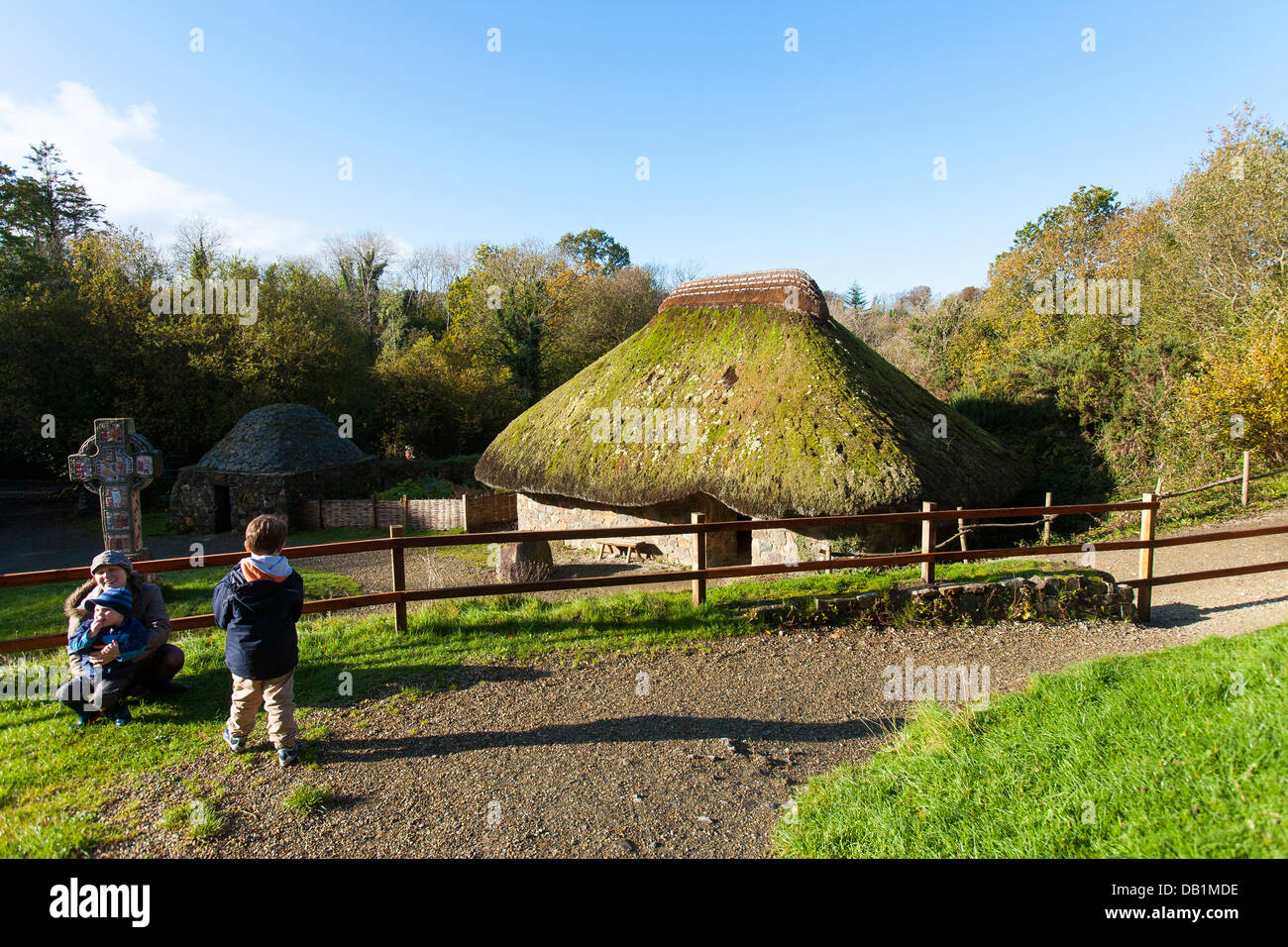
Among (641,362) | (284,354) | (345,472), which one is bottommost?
(345,472)

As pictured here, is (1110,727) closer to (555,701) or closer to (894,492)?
(555,701)

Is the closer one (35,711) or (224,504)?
(35,711)

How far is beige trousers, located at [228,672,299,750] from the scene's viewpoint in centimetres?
395

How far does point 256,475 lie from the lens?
17938 mm

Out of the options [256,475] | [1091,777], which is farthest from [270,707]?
[256,475]

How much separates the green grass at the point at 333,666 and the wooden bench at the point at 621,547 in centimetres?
633

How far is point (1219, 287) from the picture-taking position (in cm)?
1697

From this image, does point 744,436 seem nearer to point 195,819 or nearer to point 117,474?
point 117,474

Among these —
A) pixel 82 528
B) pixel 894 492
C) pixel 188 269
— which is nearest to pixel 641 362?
pixel 894 492

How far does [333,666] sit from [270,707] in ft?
4.62

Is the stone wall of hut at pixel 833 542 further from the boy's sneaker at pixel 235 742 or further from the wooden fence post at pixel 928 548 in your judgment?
the boy's sneaker at pixel 235 742

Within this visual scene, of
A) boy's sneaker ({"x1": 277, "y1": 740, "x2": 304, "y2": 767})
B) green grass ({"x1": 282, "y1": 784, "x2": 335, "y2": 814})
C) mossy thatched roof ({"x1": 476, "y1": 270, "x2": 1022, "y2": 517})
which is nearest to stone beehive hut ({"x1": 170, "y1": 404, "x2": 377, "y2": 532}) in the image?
mossy thatched roof ({"x1": 476, "y1": 270, "x2": 1022, "y2": 517})

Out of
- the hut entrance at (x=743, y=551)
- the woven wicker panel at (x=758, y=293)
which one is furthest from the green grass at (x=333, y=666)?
the woven wicker panel at (x=758, y=293)
